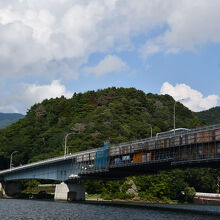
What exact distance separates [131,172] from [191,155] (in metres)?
29.1

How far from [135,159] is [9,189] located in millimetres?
76991

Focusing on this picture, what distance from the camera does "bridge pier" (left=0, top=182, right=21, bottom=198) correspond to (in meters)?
139

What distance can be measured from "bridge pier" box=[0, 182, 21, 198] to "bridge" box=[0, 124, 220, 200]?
11213 millimetres

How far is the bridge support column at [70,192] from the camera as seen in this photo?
344 ft

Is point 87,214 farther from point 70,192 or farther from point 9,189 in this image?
point 9,189

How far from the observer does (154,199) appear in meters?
130

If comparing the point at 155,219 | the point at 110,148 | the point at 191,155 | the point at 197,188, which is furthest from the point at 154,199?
the point at 155,219

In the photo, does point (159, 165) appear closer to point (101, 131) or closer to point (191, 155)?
point (191, 155)

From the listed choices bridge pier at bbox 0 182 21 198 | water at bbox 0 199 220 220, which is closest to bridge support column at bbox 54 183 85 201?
water at bbox 0 199 220 220

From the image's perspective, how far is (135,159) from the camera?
81375 millimetres

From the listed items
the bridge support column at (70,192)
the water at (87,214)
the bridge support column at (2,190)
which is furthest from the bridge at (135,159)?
the bridge support column at (2,190)

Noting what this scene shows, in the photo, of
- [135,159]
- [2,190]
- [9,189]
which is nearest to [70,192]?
[135,159]

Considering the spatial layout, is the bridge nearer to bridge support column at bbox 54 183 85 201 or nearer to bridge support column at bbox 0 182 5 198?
bridge support column at bbox 54 183 85 201

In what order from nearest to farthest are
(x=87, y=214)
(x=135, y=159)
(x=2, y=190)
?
(x=87, y=214) < (x=135, y=159) < (x=2, y=190)
